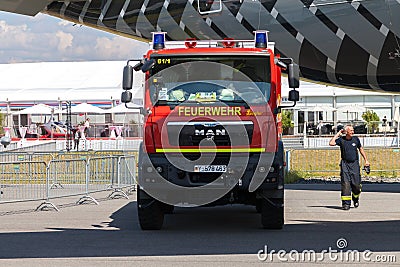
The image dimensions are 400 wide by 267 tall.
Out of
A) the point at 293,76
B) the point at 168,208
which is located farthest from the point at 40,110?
the point at 293,76

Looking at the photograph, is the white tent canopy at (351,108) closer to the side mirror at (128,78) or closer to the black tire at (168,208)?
the black tire at (168,208)

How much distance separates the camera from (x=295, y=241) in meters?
10.4

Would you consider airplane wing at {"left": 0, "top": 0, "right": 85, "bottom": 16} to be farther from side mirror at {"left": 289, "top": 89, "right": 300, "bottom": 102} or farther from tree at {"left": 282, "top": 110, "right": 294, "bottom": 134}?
tree at {"left": 282, "top": 110, "right": 294, "bottom": 134}

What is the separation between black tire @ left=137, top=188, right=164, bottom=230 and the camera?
37.6 feet

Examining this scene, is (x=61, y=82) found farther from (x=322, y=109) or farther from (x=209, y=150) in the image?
(x=209, y=150)

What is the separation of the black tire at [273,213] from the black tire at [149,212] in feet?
5.46

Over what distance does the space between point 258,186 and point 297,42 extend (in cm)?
602

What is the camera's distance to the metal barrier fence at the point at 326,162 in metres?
24.3

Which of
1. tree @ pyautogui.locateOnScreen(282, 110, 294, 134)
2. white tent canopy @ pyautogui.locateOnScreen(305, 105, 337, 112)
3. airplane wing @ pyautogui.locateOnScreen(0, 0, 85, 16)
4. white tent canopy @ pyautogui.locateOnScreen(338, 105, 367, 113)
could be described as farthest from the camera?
white tent canopy @ pyautogui.locateOnScreen(338, 105, 367, 113)

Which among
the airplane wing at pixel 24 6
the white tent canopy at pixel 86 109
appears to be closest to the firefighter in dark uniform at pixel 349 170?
the airplane wing at pixel 24 6

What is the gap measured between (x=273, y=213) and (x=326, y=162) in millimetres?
14097

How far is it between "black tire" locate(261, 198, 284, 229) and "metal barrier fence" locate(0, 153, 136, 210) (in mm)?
7230

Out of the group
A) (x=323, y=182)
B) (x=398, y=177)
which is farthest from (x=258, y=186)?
(x=398, y=177)

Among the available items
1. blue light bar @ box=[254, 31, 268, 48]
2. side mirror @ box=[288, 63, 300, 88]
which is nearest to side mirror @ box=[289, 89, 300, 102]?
side mirror @ box=[288, 63, 300, 88]
